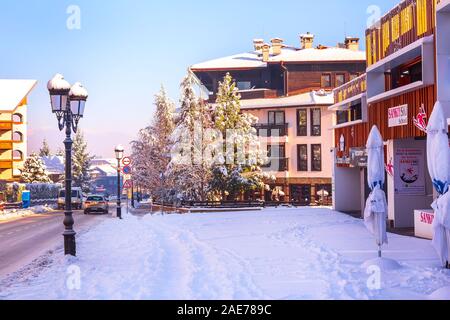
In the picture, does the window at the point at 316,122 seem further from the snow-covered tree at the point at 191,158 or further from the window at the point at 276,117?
the snow-covered tree at the point at 191,158

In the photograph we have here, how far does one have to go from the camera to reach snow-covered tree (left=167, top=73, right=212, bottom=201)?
43.6 metres

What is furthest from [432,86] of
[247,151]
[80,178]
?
[80,178]

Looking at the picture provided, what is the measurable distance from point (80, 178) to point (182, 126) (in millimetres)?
47969

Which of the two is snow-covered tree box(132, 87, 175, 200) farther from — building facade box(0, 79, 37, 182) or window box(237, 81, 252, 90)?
building facade box(0, 79, 37, 182)

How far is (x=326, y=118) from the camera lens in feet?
170

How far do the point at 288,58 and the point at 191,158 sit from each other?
54.1 feet

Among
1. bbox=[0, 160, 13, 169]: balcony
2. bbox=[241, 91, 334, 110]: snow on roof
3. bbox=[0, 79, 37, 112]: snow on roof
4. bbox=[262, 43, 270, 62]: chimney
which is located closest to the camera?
bbox=[241, 91, 334, 110]: snow on roof

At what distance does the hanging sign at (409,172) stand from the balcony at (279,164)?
30.5 metres

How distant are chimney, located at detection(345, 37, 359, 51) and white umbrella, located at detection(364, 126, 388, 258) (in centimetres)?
4998

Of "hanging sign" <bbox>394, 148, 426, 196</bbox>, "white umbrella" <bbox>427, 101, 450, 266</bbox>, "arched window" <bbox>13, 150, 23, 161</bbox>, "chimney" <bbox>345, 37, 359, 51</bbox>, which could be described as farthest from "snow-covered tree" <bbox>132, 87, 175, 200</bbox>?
"white umbrella" <bbox>427, 101, 450, 266</bbox>

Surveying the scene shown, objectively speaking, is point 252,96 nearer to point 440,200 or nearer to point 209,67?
point 209,67

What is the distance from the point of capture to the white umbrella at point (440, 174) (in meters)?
11.5

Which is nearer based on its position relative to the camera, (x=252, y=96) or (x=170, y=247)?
(x=170, y=247)

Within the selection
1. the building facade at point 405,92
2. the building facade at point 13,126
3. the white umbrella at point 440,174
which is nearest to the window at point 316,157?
the building facade at point 405,92
